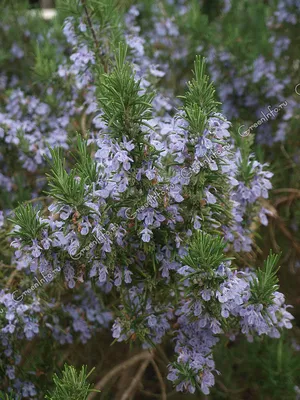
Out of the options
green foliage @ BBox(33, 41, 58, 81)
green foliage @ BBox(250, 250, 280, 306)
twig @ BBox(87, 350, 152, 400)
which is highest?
green foliage @ BBox(33, 41, 58, 81)

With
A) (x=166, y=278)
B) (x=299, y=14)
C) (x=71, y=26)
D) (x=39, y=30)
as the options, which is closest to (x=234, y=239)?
(x=166, y=278)

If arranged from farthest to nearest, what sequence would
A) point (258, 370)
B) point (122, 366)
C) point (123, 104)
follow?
point (258, 370), point (122, 366), point (123, 104)

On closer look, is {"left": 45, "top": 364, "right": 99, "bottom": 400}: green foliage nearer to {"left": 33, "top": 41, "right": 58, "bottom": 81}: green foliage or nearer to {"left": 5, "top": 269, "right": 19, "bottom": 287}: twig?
{"left": 5, "top": 269, "right": 19, "bottom": 287}: twig

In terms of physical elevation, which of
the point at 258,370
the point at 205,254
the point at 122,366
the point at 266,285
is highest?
the point at 205,254

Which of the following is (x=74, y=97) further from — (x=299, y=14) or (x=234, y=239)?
(x=299, y=14)

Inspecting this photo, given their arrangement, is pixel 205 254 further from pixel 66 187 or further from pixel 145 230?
Result: pixel 66 187

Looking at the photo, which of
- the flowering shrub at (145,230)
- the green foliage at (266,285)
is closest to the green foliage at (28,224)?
the flowering shrub at (145,230)

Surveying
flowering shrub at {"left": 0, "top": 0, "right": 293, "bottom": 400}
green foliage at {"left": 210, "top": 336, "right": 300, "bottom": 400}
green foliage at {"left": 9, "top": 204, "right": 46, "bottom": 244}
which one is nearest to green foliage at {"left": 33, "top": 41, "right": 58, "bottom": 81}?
flowering shrub at {"left": 0, "top": 0, "right": 293, "bottom": 400}

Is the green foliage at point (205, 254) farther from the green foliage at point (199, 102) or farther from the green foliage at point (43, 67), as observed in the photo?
the green foliage at point (43, 67)

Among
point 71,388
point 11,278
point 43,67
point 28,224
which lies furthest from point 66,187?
point 43,67
